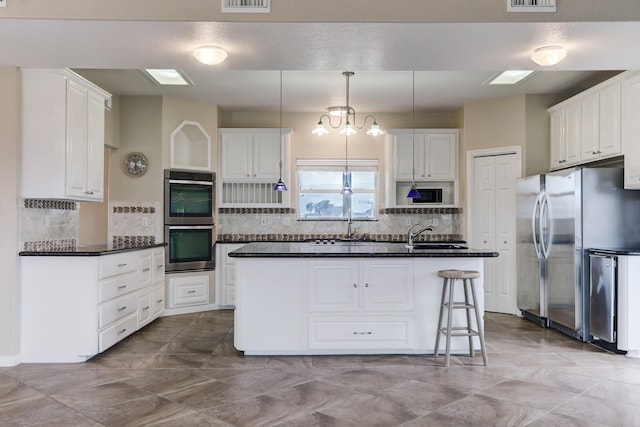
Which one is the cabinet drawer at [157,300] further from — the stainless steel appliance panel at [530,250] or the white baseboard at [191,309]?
the stainless steel appliance panel at [530,250]

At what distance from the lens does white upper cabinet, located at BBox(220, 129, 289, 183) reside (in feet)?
21.6

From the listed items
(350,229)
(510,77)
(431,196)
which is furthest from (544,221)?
(350,229)

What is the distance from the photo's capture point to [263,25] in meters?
2.81

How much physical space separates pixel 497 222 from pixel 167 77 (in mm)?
4387

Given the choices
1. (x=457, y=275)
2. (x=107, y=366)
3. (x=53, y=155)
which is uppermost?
(x=53, y=155)

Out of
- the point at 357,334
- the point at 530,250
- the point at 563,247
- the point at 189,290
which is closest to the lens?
the point at 357,334

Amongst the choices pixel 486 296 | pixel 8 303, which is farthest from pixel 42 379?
pixel 486 296

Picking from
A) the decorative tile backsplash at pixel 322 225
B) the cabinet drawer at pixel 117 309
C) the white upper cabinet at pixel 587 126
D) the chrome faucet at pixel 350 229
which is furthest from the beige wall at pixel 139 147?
the white upper cabinet at pixel 587 126

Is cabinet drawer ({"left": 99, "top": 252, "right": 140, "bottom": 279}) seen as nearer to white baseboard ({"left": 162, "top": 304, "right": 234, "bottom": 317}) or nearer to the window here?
white baseboard ({"left": 162, "top": 304, "right": 234, "bottom": 317})

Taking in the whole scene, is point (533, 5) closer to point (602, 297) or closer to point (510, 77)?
point (510, 77)

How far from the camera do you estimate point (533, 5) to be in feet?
9.07

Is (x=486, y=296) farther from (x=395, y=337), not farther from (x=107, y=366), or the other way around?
(x=107, y=366)

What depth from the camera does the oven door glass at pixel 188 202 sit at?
232 inches

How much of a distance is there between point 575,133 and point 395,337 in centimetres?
309
